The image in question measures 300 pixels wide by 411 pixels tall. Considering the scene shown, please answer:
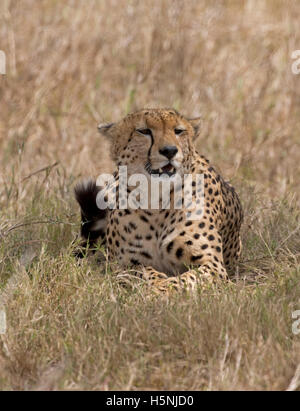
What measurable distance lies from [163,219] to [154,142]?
0.37m

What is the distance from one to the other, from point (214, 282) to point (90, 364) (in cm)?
91

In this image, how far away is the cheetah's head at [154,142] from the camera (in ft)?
10.9

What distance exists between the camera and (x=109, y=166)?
4949mm

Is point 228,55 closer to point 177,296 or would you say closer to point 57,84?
point 57,84

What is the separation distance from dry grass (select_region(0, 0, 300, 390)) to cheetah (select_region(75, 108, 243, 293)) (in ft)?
0.45

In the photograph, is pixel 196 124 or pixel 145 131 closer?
pixel 145 131

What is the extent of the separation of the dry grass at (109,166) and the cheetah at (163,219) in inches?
5.3

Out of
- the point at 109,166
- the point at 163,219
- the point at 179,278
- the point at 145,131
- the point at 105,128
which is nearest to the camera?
the point at 179,278

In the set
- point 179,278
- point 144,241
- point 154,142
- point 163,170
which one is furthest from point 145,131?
point 179,278

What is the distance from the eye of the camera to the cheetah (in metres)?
3.36

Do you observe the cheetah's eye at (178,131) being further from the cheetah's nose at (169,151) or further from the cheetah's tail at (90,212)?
the cheetah's tail at (90,212)

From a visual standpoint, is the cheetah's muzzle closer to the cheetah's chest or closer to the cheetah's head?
the cheetah's head

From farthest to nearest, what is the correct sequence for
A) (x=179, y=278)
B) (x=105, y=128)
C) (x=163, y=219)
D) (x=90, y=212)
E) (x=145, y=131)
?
(x=90, y=212) → (x=105, y=128) → (x=163, y=219) → (x=145, y=131) → (x=179, y=278)

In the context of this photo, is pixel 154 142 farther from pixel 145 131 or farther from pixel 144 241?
pixel 144 241
